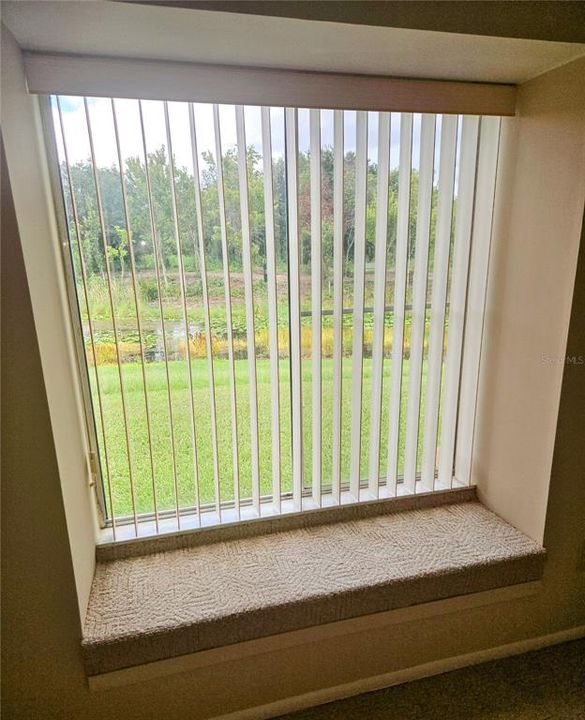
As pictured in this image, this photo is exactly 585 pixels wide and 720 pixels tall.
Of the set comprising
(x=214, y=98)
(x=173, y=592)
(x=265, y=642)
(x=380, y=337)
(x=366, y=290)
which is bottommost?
(x=265, y=642)

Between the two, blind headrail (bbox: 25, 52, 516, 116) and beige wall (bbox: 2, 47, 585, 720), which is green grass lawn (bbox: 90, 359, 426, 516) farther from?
blind headrail (bbox: 25, 52, 516, 116)

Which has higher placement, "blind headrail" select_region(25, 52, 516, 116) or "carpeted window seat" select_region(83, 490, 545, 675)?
"blind headrail" select_region(25, 52, 516, 116)

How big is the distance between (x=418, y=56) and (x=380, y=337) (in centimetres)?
75

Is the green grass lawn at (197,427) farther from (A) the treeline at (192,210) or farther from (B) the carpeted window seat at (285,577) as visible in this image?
(A) the treeline at (192,210)

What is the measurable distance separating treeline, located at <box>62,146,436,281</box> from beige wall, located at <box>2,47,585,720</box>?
0.30 m

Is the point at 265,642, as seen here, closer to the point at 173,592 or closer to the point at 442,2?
the point at 173,592

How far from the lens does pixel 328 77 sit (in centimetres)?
113

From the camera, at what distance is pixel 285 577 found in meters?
1.24

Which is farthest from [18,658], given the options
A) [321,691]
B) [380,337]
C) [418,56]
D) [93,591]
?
[418,56]

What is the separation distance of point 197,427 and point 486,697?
4.10ft

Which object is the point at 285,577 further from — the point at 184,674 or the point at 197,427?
the point at 197,427

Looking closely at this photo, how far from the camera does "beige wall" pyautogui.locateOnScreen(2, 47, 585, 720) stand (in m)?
0.93

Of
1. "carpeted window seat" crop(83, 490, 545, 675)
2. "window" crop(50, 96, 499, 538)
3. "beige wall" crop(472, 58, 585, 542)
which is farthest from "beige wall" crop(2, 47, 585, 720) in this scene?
"window" crop(50, 96, 499, 538)

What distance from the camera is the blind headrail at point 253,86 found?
973mm
